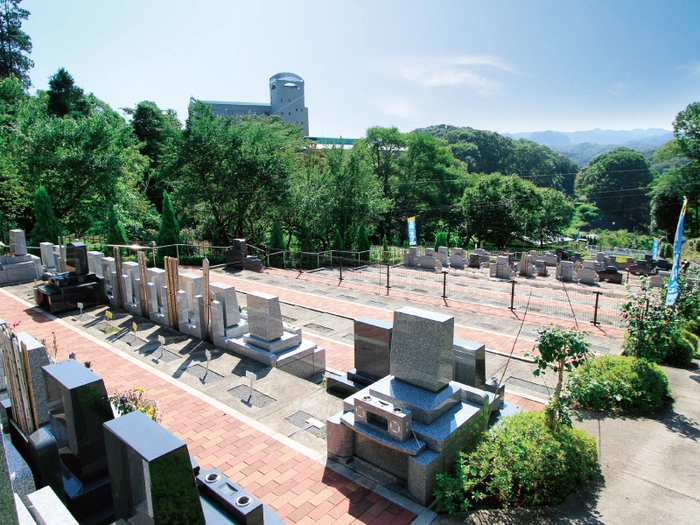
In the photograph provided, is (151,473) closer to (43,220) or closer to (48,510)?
(48,510)

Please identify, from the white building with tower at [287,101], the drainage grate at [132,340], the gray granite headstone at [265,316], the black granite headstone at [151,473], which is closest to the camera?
the black granite headstone at [151,473]

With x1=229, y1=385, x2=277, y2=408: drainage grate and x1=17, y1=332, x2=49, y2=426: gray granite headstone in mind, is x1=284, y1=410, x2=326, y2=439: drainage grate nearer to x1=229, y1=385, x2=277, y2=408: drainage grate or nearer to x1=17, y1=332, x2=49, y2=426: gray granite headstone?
x1=229, y1=385, x2=277, y2=408: drainage grate

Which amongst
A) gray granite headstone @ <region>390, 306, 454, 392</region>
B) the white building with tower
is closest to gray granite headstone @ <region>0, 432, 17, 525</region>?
gray granite headstone @ <region>390, 306, 454, 392</region>

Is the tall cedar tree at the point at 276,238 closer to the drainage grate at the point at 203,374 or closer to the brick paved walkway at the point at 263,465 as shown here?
the drainage grate at the point at 203,374

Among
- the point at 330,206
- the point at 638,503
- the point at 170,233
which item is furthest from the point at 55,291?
the point at 330,206

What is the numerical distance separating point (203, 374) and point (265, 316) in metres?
1.59

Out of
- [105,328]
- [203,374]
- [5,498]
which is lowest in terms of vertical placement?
[203,374]

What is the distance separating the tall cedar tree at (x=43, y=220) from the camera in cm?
1852

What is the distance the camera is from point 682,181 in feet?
141

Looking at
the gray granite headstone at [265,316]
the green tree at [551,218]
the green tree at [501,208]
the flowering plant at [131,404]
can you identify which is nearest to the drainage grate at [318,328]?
the gray granite headstone at [265,316]

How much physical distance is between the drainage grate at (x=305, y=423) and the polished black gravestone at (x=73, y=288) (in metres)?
8.65

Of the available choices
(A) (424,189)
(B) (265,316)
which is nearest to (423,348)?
(B) (265,316)

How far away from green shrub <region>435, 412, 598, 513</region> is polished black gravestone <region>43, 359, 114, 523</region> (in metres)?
3.60

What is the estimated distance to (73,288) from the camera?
1210 cm
